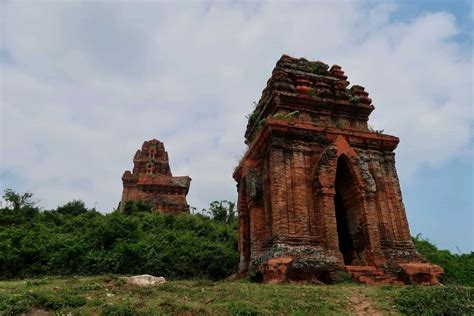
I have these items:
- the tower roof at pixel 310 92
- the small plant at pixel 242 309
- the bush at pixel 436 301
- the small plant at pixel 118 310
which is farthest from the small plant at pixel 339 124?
the small plant at pixel 118 310

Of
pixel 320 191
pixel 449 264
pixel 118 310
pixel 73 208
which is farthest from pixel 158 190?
pixel 118 310

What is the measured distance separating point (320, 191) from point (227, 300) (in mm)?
4669

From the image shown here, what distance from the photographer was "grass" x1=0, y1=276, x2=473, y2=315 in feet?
18.8

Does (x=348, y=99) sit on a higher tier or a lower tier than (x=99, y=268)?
higher

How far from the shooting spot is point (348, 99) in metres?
12.2

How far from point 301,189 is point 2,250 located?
1438cm

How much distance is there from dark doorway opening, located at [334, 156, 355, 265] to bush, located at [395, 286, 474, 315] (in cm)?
420

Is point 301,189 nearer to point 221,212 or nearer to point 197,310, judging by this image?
point 197,310

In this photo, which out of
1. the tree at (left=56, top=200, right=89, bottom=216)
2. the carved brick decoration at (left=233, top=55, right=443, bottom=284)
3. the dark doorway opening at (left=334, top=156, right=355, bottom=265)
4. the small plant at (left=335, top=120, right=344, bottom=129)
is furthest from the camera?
the tree at (left=56, top=200, right=89, bottom=216)

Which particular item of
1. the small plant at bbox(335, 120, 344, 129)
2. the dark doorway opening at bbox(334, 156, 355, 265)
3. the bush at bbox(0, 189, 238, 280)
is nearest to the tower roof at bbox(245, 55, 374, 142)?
the small plant at bbox(335, 120, 344, 129)

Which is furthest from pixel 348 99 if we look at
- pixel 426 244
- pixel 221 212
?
pixel 221 212

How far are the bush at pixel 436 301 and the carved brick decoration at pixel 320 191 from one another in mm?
2411

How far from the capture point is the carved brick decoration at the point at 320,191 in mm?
9141

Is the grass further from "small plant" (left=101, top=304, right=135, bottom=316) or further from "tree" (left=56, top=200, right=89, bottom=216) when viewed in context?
"tree" (left=56, top=200, right=89, bottom=216)
